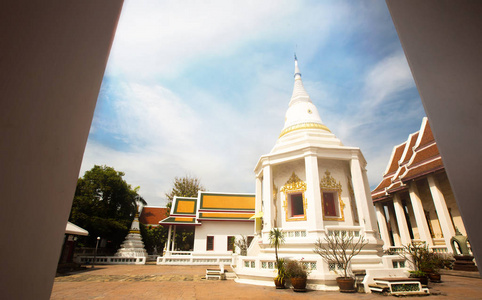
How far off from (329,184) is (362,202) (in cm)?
150

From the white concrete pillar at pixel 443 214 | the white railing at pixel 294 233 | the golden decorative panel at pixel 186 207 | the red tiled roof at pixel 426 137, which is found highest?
the red tiled roof at pixel 426 137

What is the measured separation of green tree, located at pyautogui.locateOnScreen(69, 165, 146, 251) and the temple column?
16.2 metres

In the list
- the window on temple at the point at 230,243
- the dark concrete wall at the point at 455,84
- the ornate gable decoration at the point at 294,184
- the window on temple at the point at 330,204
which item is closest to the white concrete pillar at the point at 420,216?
the window on temple at the point at 330,204

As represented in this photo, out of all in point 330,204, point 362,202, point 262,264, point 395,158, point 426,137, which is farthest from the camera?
point 395,158

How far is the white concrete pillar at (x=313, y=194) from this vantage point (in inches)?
370

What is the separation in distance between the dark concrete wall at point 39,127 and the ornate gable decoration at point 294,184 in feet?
34.2

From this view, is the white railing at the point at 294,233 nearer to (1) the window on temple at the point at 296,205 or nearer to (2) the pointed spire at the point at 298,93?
(1) the window on temple at the point at 296,205

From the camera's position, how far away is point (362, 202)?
10062 millimetres

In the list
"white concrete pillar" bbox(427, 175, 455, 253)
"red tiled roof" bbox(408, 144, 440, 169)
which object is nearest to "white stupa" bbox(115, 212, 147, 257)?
"white concrete pillar" bbox(427, 175, 455, 253)

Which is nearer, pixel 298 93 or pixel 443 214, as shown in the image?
pixel 443 214

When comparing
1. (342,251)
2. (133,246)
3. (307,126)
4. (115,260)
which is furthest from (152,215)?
(342,251)

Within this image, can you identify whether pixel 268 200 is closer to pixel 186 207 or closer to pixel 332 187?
pixel 332 187

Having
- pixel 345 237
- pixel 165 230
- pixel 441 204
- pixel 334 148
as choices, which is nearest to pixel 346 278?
pixel 345 237

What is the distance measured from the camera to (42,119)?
0.93 meters
